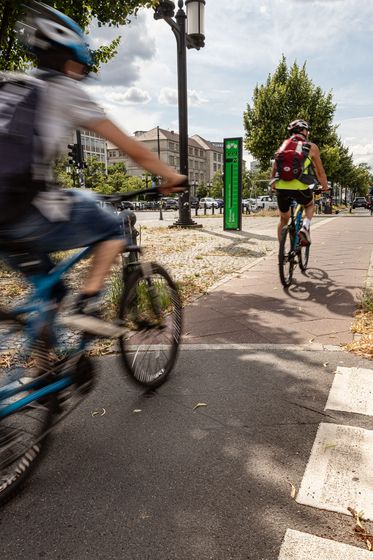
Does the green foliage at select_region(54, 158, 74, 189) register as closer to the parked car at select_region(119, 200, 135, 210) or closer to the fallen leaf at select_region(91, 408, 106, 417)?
the parked car at select_region(119, 200, 135, 210)

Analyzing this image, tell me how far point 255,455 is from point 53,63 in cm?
204

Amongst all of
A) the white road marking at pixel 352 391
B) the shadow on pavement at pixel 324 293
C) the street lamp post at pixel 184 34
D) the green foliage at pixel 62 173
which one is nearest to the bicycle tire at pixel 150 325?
the green foliage at pixel 62 173

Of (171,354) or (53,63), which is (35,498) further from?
(53,63)

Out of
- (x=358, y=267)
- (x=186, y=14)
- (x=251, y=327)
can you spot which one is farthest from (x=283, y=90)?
(x=251, y=327)

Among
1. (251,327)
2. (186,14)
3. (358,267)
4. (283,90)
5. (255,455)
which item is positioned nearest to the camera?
(255,455)

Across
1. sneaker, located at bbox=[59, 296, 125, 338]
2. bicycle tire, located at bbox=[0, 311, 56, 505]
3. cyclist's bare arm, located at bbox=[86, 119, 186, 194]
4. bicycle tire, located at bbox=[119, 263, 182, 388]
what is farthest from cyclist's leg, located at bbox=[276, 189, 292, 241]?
bicycle tire, located at bbox=[0, 311, 56, 505]

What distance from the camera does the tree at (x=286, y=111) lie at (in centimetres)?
3297

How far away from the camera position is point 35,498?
198 cm

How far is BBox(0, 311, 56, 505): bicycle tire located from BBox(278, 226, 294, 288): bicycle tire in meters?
3.93

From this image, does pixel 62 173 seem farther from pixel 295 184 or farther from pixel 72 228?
pixel 72 228

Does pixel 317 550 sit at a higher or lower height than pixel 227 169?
lower

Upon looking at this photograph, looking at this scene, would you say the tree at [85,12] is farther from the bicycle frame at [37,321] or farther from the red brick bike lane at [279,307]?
the bicycle frame at [37,321]

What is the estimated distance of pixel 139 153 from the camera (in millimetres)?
2164

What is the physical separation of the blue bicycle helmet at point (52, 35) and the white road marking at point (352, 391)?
2.32m
